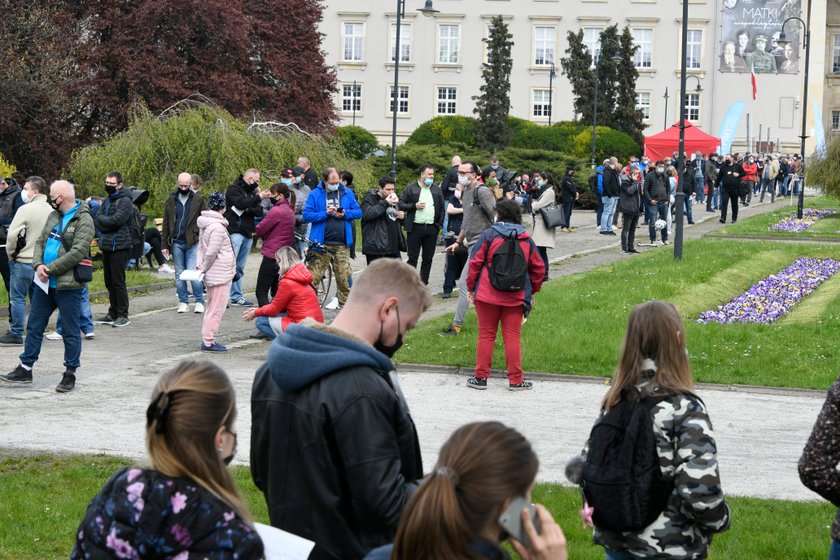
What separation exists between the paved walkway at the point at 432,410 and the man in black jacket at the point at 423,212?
14.4 ft

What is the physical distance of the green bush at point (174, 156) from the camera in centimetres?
2962

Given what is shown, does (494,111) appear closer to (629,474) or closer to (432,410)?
(432,410)

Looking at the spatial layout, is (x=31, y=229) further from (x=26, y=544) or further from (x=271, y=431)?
(x=271, y=431)

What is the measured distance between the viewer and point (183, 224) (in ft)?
58.2

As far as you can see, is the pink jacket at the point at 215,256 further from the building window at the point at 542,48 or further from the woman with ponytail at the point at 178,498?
the building window at the point at 542,48

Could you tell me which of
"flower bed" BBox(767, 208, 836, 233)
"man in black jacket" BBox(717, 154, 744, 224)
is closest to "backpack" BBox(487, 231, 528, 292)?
"flower bed" BBox(767, 208, 836, 233)

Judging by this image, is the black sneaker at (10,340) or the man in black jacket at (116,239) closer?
the black sneaker at (10,340)

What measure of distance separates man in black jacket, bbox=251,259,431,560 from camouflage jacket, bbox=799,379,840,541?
1409 millimetres

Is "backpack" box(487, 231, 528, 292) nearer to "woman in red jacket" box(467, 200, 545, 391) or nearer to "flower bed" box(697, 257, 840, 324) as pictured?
"woman in red jacket" box(467, 200, 545, 391)

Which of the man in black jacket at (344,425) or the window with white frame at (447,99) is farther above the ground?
the window with white frame at (447,99)

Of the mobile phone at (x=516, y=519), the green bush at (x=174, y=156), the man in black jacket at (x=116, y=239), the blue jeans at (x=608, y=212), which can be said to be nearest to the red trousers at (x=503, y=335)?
the man in black jacket at (x=116, y=239)

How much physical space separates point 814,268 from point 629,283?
5413 millimetres

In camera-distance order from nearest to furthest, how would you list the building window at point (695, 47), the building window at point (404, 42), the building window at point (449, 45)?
the building window at point (695, 47), the building window at point (404, 42), the building window at point (449, 45)

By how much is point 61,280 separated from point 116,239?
4545 mm
